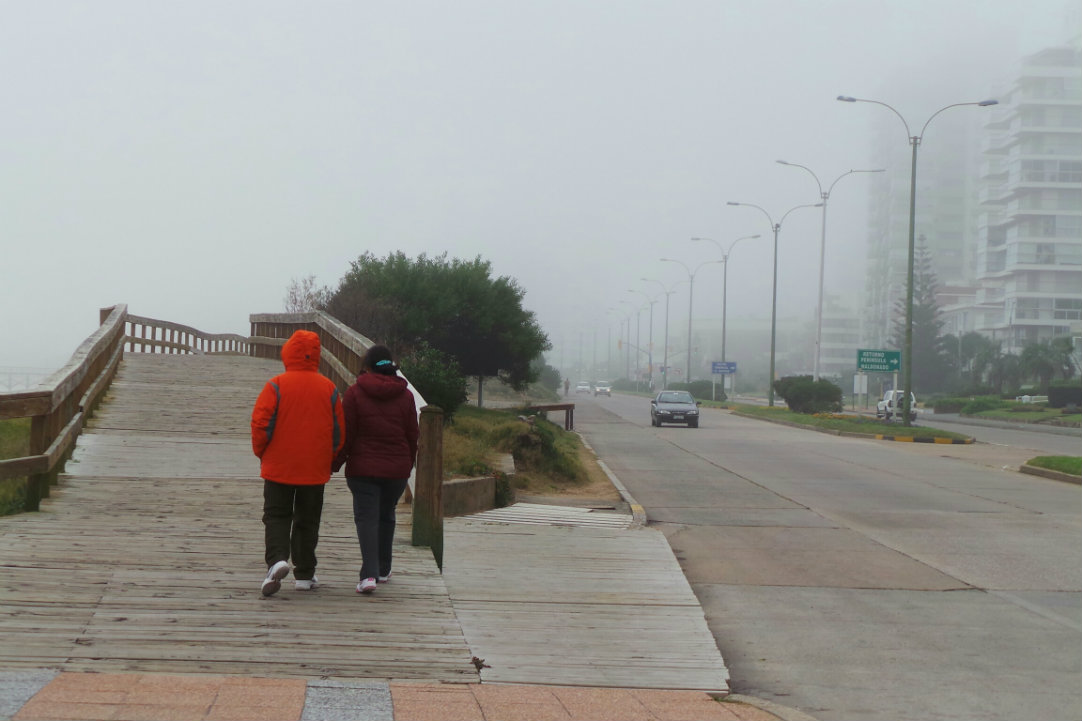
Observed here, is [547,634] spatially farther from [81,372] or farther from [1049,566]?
[81,372]

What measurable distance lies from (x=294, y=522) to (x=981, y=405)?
68688 millimetres

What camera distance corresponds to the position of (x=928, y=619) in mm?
8805

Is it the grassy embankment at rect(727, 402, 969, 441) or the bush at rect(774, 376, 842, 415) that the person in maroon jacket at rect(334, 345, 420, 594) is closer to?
the grassy embankment at rect(727, 402, 969, 441)

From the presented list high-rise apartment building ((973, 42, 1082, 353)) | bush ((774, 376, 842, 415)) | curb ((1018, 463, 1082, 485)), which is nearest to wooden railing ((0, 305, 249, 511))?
curb ((1018, 463, 1082, 485))

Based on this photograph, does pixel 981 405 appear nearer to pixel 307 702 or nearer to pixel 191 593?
pixel 191 593

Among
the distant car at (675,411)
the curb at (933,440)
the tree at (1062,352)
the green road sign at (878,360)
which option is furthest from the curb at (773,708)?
the tree at (1062,352)

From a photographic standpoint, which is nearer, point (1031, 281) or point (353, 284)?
point (353, 284)

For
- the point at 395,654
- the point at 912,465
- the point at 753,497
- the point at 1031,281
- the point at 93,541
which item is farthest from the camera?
the point at 1031,281

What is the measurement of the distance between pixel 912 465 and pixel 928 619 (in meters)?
15.7

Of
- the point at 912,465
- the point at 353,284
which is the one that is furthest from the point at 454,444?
the point at 353,284

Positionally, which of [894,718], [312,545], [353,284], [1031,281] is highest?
[1031,281]

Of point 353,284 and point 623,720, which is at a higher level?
point 353,284

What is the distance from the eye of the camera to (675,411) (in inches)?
1581

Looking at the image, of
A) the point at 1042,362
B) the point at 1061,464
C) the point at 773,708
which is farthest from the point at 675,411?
the point at 1042,362
